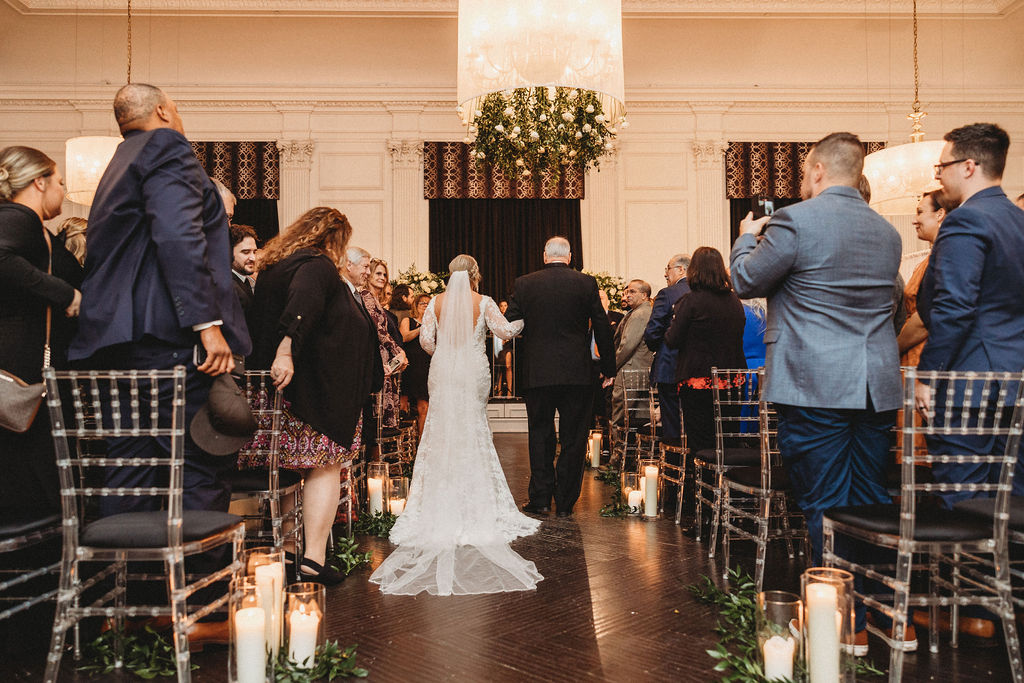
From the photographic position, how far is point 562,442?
5.09 metres

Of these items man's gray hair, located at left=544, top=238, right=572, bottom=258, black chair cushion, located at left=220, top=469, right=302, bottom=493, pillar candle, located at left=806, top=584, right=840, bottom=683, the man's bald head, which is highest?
the man's bald head

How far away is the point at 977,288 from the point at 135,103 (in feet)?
9.75

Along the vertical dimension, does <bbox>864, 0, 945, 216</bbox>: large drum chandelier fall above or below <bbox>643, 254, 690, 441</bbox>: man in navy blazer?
above

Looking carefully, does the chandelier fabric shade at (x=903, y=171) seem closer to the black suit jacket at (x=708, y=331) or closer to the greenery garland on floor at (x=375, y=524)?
the black suit jacket at (x=708, y=331)

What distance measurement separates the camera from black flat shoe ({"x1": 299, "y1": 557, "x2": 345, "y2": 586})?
10.9 feet

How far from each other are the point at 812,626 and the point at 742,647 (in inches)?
22.7

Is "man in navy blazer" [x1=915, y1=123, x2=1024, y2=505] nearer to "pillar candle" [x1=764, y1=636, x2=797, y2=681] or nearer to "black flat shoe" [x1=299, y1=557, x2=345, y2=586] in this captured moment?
"pillar candle" [x1=764, y1=636, x2=797, y2=681]

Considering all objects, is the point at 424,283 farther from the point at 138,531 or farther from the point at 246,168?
the point at 138,531

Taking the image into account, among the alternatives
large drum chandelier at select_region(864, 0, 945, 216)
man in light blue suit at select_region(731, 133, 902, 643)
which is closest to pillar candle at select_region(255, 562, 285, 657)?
man in light blue suit at select_region(731, 133, 902, 643)

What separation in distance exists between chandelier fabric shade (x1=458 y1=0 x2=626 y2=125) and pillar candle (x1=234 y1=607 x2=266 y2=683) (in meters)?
3.73

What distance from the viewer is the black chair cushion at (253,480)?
9.88 ft

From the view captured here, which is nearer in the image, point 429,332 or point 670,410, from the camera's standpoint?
point 429,332

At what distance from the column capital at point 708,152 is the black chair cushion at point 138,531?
34.3ft

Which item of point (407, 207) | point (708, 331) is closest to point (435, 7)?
point (407, 207)
